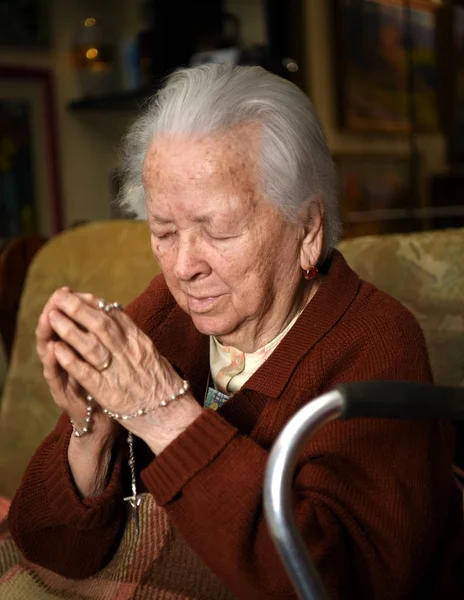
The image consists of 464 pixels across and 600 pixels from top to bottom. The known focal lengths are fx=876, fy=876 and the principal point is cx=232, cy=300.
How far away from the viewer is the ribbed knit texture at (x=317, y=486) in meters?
1.06

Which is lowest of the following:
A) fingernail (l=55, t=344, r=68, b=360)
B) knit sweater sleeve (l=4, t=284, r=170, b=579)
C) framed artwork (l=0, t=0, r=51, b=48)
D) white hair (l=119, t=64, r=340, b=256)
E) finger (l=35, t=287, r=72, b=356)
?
knit sweater sleeve (l=4, t=284, r=170, b=579)

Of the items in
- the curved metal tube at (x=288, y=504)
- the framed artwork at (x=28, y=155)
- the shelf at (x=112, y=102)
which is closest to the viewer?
the curved metal tube at (x=288, y=504)

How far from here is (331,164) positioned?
1302 millimetres

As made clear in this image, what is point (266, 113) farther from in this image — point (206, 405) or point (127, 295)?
point (127, 295)

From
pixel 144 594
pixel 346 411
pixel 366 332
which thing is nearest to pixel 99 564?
pixel 144 594

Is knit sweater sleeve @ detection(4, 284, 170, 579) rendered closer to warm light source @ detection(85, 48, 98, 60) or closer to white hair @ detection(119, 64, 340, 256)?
white hair @ detection(119, 64, 340, 256)

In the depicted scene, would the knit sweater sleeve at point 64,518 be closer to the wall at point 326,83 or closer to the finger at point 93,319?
the finger at point 93,319

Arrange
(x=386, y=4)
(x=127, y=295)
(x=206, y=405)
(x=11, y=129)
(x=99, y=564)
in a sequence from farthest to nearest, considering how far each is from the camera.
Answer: (x=11, y=129) → (x=386, y=4) → (x=127, y=295) → (x=206, y=405) → (x=99, y=564)

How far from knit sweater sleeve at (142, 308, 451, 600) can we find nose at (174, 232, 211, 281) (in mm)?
217

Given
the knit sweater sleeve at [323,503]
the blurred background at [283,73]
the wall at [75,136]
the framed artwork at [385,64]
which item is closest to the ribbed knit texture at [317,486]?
the knit sweater sleeve at [323,503]

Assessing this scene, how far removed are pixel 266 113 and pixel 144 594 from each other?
2.25ft

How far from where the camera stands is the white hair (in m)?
1.20

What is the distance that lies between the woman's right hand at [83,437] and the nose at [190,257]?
217mm

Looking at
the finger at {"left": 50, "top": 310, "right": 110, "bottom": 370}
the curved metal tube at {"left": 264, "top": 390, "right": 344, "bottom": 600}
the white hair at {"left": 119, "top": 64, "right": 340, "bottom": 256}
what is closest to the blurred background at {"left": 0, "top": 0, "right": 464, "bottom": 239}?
the white hair at {"left": 119, "top": 64, "right": 340, "bottom": 256}
